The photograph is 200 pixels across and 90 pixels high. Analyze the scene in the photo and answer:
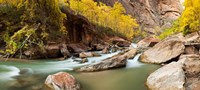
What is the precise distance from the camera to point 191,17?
2952 centimetres

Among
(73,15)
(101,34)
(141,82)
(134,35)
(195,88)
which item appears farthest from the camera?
(134,35)

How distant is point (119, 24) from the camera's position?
233 feet

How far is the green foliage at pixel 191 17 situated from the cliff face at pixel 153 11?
212 ft

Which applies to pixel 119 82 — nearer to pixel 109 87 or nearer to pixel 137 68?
pixel 109 87

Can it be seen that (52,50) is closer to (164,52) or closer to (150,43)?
(164,52)

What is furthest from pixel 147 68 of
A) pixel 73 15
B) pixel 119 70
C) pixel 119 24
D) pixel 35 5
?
pixel 119 24

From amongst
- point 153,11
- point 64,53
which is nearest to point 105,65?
point 64,53

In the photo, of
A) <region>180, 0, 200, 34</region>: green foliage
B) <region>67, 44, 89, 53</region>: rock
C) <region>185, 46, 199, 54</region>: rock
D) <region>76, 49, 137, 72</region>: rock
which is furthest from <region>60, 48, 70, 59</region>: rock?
<region>180, 0, 200, 34</region>: green foliage

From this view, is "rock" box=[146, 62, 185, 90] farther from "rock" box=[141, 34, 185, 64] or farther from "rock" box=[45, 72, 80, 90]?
"rock" box=[141, 34, 185, 64]

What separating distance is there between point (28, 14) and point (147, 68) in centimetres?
1483

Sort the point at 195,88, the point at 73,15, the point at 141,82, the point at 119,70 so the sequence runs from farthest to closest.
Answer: the point at 73,15 → the point at 119,70 → the point at 141,82 → the point at 195,88

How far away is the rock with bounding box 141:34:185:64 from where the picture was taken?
20.5m

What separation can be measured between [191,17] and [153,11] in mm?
80630

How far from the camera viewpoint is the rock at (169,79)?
11.8m
